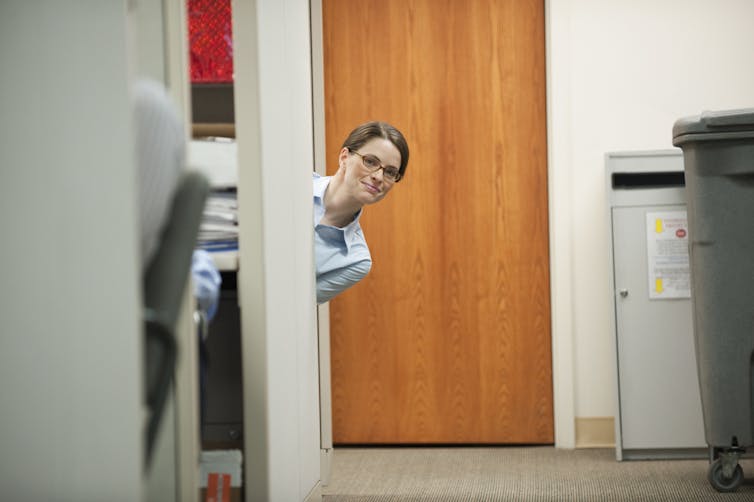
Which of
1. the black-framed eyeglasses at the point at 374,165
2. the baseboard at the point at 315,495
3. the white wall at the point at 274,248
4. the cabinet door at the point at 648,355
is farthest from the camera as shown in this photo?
the cabinet door at the point at 648,355

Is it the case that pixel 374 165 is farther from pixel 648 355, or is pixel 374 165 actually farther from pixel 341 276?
pixel 648 355

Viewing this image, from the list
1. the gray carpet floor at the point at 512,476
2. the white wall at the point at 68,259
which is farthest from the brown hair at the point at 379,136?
the white wall at the point at 68,259

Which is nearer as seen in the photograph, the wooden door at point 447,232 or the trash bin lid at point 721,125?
the trash bin lid at point 721,125

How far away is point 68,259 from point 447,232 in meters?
2.79

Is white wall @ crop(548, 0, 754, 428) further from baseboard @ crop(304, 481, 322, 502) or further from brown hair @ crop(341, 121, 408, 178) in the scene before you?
baseboard @ crop(304, 481, 322, 502)

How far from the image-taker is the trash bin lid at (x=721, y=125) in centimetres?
287

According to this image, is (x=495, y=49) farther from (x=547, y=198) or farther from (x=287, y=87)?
(x=287, y=87)

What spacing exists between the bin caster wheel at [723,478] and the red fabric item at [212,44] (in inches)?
71.7

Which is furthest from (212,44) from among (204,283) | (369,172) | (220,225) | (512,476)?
(512,476)

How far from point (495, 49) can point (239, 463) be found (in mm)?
2392

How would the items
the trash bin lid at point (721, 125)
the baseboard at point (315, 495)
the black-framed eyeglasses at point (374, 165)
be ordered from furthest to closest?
the black-framed eyeglasses at point (374, 165) < the trash bin lid at point (721, 125) < the baseboard at point (315, 495)

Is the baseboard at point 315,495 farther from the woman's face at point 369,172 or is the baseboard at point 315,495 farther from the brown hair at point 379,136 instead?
the brown hair at point 379,136

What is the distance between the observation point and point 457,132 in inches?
158

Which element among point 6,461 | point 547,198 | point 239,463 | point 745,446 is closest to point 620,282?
point 547,198
